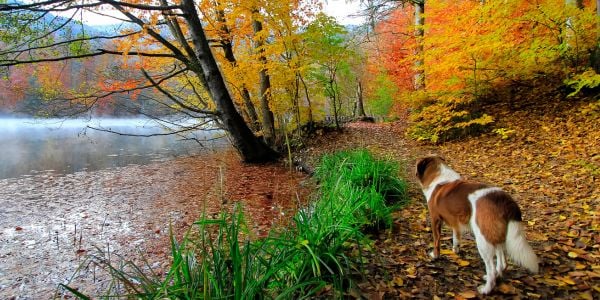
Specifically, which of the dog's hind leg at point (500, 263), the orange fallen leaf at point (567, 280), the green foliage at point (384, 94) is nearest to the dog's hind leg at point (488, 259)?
the dog's hind leg at point (500, 263)

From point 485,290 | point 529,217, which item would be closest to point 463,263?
point 485,290

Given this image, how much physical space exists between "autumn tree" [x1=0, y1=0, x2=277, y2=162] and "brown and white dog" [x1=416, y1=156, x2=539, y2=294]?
6457 millimetres

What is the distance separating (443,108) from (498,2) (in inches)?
117

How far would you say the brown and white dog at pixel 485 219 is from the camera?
2301 millimetres

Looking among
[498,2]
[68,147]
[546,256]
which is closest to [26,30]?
[546,256]

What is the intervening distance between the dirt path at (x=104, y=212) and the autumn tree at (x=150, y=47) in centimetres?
165

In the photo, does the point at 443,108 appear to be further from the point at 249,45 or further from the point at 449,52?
the point at 249,45

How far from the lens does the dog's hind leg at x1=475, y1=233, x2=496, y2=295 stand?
2.45 m

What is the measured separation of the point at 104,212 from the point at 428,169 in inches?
257

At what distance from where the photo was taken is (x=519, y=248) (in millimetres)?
2283

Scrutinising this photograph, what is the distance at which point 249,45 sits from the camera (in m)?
11.7

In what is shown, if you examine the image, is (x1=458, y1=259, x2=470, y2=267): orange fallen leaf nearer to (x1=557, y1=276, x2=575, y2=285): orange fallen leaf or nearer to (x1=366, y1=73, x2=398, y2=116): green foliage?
(x1=557, y1=276, x2=575, y2=285): orange fallen leaf

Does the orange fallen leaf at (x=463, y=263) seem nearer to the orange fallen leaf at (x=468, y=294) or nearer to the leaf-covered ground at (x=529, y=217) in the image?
the leaf-covered ground at (x=529, y=217)

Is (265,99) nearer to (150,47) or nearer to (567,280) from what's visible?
(150,47)
